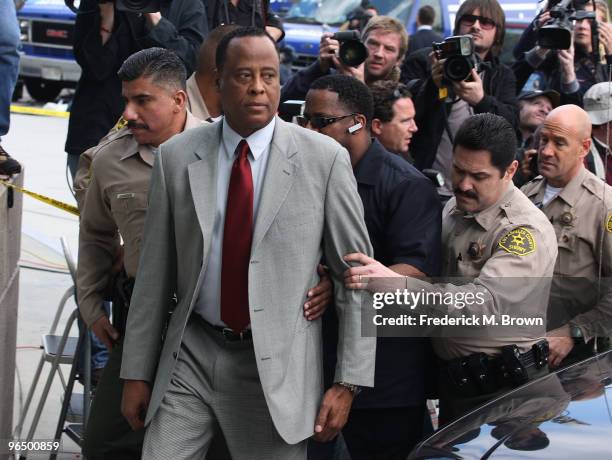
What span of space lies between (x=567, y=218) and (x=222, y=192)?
167cm

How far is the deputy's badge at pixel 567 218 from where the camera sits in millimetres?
4496

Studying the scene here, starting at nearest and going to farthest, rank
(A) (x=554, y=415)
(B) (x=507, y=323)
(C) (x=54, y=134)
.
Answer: (A) (x=554, y=415) → (B) (x=507, y=323) → (C) (x=54, y=134)

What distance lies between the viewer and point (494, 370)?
400 cm

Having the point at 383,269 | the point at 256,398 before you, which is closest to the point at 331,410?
the point at 256,398

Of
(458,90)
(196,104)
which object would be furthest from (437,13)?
(196,104)

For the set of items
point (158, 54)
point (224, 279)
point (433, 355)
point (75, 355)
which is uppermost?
point (158, 54)

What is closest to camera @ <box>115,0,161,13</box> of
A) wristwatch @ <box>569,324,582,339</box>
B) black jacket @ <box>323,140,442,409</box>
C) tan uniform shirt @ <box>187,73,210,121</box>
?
tan uniform shirt @ <box>187,73,210,121</box>

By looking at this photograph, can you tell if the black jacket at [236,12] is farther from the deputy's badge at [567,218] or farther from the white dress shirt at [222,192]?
the white dress shirt at [222,192]

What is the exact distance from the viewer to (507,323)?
4004 millimetres

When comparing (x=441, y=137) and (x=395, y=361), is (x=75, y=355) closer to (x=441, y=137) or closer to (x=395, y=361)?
(x=395, y=361)

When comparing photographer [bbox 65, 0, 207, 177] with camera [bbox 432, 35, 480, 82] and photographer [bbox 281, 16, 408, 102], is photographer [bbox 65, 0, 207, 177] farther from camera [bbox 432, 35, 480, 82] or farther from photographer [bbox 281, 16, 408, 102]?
camera [bbox 432, 35, 480, 82]

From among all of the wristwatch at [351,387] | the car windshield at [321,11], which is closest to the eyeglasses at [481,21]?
the wristwatch at [351,387]

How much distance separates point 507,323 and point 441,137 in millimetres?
1825

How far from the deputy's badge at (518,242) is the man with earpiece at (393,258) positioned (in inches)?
9.5
